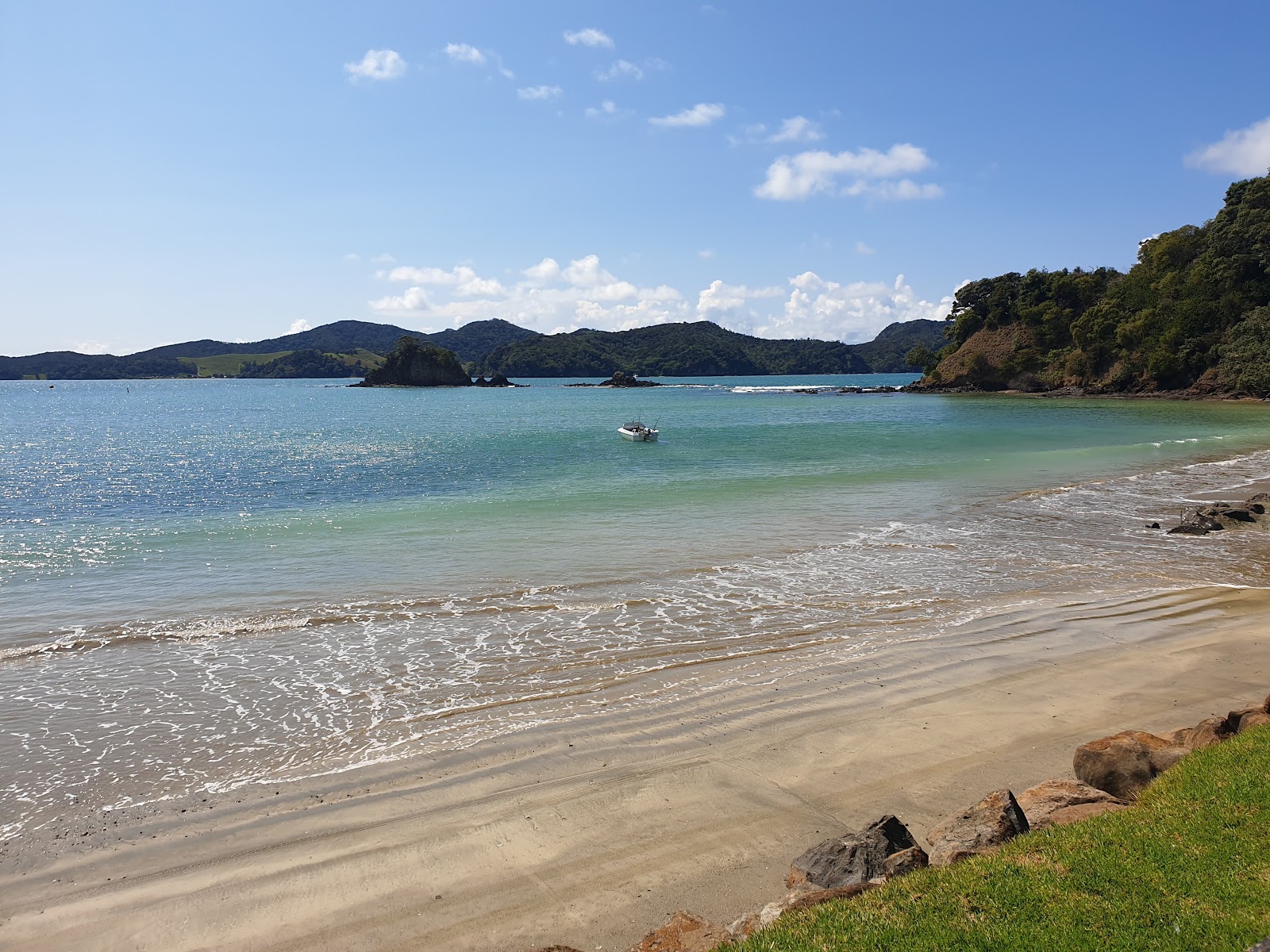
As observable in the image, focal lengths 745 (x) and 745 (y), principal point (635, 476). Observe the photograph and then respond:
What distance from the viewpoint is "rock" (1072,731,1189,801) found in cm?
712

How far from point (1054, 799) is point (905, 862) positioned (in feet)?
6.44

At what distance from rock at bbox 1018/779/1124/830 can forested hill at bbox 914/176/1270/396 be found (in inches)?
3937

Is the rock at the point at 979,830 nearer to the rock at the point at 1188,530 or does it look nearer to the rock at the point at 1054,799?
the rock at the point at 1054,799

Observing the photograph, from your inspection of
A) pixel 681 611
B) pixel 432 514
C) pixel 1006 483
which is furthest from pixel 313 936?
pixel 1006 483

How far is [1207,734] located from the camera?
761 cm

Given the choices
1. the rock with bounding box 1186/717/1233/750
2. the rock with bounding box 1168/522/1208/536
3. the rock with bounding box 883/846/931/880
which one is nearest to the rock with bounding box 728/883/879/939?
the rock with bounding box 883/846/931/880

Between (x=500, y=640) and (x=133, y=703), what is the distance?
5510 millimetres

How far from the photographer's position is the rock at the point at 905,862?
5.77 meters

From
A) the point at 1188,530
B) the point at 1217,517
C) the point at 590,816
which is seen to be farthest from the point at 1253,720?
the point at 1217,517

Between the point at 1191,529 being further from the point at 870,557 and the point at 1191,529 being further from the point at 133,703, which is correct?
the point at 133,703

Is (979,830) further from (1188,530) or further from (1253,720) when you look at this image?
(1188,530)

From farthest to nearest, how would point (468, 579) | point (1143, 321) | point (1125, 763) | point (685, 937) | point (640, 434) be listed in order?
point (1143, 321), point (640, 434), point (468, 579), point (1125, 763), point (685, 937)

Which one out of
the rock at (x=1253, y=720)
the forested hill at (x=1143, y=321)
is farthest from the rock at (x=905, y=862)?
the forested hill at (x=1143, y=321)

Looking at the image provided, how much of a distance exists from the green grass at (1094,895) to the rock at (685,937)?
0.41m
